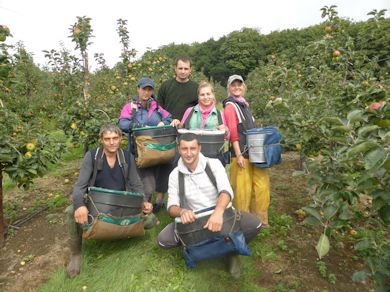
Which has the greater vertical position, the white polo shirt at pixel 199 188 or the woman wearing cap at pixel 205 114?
the woman wearing cap at pixel 205 114

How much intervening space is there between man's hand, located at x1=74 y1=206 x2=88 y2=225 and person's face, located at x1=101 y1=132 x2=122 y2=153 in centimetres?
55

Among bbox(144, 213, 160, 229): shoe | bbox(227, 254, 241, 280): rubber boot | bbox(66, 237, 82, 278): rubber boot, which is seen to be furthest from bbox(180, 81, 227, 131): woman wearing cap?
bbox(66, 237, 82, 278): rubber boot

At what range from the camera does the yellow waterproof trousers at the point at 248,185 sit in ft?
11.0

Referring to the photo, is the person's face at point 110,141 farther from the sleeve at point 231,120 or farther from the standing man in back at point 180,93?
the sleeve at point 231,120

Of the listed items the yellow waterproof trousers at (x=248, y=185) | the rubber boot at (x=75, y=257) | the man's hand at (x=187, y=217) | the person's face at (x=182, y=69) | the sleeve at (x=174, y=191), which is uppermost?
the person's face at (x=182, y=69)

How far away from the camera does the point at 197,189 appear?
2.70m

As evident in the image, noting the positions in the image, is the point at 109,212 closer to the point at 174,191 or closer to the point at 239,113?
the point at 174,191

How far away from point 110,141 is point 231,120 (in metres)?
1.21

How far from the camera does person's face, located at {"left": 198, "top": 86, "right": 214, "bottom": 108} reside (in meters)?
3.09

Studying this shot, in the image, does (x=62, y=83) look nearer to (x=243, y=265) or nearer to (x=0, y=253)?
(x=0, y=253)

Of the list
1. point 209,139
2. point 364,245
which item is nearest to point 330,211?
point 364,245

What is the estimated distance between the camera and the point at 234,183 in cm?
342

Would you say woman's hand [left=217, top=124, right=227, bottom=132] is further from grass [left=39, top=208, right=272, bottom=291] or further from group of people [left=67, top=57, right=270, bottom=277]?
grass [left=39, top=208, right=272, bottom=291]

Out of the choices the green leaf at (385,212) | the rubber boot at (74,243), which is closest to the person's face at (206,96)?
the rubber boot at (74,243)
